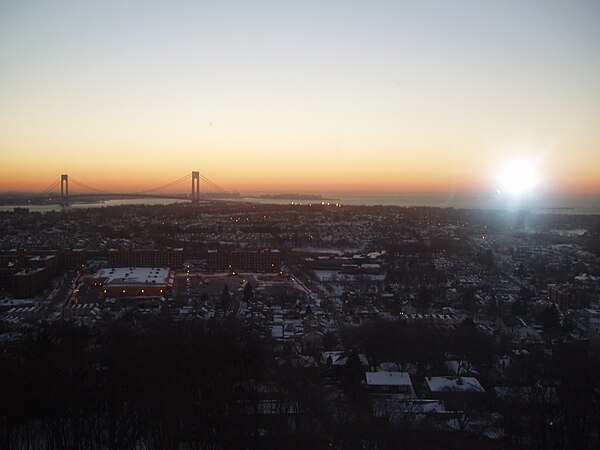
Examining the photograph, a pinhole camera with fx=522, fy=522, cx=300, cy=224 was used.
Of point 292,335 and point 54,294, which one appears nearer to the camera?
point 292,335

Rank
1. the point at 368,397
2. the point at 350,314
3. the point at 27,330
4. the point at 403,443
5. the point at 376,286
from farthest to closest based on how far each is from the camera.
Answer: the point at 376,286, the point at 350,314, the point at 27,330, the point at 368,397, the point at 403,443

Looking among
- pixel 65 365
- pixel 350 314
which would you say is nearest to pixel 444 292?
pixel 350 314

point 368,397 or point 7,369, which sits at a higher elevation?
point 7,369

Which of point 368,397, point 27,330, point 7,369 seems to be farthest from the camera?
point 27,330

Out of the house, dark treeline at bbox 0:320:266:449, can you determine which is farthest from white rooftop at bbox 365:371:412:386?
dark treeline at bbox 0:320:266:449

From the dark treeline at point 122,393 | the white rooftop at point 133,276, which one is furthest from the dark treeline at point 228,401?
the white rooftop at point 133,276

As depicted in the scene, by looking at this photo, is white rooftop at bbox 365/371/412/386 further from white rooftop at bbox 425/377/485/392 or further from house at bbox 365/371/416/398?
white rooftop at bbox 425/377/485/392

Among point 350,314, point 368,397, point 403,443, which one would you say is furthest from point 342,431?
point 350,314

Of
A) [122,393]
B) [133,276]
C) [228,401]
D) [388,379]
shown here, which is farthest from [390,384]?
[133,276]

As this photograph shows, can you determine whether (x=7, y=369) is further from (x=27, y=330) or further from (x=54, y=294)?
(x=54, y=294)
